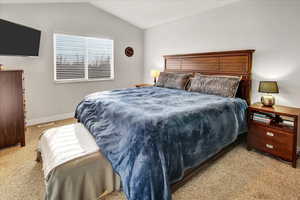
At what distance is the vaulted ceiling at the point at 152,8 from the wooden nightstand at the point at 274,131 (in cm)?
208

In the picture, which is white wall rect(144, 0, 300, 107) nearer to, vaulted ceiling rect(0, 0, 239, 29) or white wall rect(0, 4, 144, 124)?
vaulted ceiling rect(0, 0, 239, 29)

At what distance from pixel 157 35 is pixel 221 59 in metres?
2.12

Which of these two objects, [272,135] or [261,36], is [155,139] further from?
[261,36]

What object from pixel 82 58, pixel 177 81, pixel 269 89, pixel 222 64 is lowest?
pixel 269 89

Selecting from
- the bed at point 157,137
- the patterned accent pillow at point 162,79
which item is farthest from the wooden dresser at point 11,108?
the patterned accent pillow at point 162,79

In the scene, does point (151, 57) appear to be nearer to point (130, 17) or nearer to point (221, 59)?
point (130, 17)

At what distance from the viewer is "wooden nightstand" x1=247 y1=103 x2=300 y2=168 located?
2.13m

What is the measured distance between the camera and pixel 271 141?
2.32 metres

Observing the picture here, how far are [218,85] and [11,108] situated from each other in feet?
10.5

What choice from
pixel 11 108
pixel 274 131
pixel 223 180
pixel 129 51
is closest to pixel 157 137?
pixel 223 180

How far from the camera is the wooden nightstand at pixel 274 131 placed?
84.0 inches

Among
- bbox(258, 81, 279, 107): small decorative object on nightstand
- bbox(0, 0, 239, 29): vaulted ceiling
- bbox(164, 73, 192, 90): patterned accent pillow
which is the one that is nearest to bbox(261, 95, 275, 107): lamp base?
bbox(258, 81, 279, 107): small decorative object on nightstand

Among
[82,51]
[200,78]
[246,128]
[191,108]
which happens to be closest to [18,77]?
[82,51]

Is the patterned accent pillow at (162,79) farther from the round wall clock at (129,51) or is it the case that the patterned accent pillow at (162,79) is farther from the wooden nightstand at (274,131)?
the wooden nightstand at (274,131)
